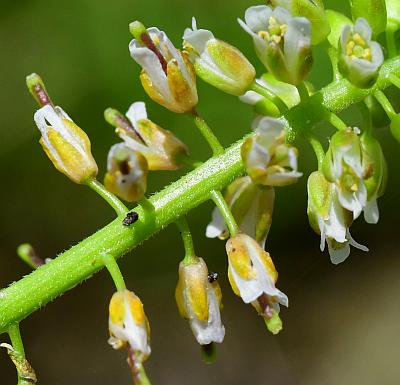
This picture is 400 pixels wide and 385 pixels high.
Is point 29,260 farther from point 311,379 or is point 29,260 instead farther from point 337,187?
point 311,379

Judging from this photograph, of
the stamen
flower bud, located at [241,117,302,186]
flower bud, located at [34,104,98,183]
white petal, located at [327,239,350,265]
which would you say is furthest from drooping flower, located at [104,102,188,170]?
white petal, located at [327,239,350,265]

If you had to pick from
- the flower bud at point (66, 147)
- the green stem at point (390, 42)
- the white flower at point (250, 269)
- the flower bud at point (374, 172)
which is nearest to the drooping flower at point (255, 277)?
the white flower at point (250, 269)

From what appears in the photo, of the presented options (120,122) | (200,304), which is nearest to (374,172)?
(200,304)

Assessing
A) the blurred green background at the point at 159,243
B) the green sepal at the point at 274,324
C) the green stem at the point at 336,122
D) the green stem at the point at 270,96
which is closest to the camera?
the green sepal at the point at 274,324

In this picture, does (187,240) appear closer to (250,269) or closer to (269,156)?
(250,269)

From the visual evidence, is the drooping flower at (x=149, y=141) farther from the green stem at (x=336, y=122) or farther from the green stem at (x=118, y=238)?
the green stem at (x=336, y=122)

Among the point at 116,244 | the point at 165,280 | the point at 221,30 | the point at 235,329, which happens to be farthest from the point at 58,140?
the point at 235,329
